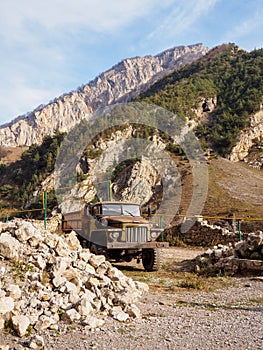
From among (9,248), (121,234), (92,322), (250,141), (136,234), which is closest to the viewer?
(92,322)

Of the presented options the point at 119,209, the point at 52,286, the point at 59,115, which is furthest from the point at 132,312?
the point at 59,115

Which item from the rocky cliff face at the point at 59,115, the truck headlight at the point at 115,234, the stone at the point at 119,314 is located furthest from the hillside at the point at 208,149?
the rocky cliff face at the point at 59,115

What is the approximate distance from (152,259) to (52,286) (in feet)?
19.1

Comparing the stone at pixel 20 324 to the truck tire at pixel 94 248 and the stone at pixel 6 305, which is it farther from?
the truck tire at pixel 94 248

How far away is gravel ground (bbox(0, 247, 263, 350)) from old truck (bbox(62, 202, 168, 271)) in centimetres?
363

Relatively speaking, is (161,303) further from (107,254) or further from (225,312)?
(107,254)

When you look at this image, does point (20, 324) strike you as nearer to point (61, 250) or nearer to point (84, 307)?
point (84, 307)

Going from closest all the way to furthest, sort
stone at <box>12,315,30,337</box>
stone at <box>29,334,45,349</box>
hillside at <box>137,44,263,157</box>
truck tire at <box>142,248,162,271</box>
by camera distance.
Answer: stone at <box>29,334,45,349</box>
stone at <box>12,315,30,337</box>
truck tire at <box>142,248,162,271</box>
hillside at <box>137,44,263,157</box>

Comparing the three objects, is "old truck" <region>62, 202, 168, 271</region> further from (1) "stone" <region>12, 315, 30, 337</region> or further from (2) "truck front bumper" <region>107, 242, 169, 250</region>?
(1) "stone" <region>12, 315, 30, 337</region>

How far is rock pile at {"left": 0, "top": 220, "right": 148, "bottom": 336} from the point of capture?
5250 millimetres

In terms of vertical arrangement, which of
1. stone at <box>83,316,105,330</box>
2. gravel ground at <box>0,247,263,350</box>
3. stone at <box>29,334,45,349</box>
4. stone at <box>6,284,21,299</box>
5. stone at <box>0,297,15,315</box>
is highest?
stone at <box>6,284,21,299</box>

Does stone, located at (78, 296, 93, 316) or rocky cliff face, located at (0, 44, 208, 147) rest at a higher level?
rocky cliff face, located at (0, 44, 208, 147)

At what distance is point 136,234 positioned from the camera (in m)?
11.4

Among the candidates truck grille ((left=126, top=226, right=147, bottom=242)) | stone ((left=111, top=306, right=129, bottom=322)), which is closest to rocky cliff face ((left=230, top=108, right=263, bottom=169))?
truck grille ((left=126, top=226, right=147, bottom=242))
